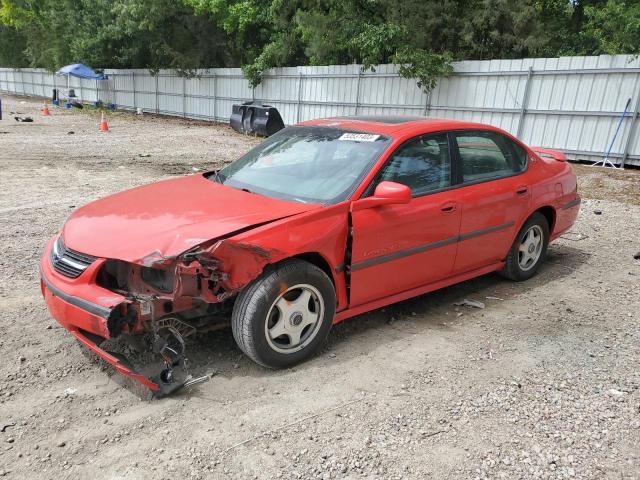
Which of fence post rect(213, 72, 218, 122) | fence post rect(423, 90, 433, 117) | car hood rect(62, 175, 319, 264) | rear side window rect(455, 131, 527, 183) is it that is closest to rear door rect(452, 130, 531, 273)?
rear side window rect(455, 131, 527, 183)

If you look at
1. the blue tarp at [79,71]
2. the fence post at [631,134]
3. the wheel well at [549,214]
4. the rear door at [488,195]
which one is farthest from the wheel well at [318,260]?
the blue tarp at [79,71]

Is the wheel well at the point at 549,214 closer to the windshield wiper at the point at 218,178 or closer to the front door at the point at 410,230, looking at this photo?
the front door at the point at 410,230

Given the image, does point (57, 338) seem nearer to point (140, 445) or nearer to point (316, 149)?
point (140, 445)

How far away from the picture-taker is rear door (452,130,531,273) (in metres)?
4.38

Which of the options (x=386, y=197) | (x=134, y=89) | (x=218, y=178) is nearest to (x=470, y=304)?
(x=386, y=197)

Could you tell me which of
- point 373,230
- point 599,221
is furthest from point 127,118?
point 373,230

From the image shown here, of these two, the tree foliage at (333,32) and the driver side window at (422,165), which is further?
the tree foliage at (333,32)

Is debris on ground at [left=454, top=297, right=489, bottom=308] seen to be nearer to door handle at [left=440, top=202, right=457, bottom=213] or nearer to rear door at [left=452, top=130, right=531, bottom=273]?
rear door at [left=452, top=130, right=531, bottom=273]

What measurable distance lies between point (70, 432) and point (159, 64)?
98.3ft

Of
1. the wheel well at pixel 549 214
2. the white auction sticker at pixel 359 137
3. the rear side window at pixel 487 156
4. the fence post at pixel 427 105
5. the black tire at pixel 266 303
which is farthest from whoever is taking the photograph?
the fence post at pixel 427 105

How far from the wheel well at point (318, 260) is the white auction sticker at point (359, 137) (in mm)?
1103

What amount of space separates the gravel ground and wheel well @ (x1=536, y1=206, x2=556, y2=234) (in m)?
0.60

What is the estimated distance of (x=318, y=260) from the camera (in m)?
3.56

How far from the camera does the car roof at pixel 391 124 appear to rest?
4191 millimetres
